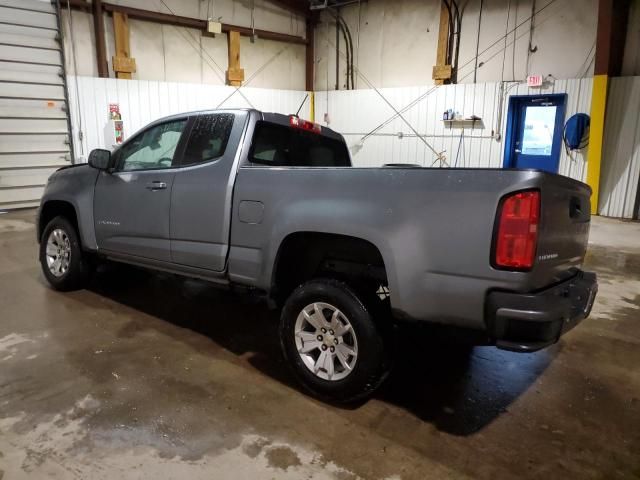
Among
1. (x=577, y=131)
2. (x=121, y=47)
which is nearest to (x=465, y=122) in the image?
(x=577, y=131)

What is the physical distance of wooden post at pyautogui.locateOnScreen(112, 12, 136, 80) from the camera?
10.2 metres

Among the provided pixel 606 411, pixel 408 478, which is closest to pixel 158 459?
pixel 408 478

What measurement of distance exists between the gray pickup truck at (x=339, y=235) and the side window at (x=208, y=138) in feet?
0.04

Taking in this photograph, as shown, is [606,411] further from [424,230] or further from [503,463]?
[424,230]

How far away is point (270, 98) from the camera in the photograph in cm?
1277

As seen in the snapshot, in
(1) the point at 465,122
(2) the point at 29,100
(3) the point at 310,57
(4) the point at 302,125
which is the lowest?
(4) the point at 302,125

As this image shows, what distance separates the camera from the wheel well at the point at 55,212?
446 cm

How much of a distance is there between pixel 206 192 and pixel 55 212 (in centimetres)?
242

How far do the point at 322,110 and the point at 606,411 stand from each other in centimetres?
1194

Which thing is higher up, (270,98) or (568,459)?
(270,98)

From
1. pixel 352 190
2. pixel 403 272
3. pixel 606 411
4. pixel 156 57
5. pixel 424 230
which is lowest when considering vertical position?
pixel 606 411

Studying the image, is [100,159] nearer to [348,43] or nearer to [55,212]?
[55,212]

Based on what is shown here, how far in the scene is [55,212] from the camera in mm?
4652

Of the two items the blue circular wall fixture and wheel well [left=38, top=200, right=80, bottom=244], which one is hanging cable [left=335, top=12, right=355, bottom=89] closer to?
the blue circular wall fixture
